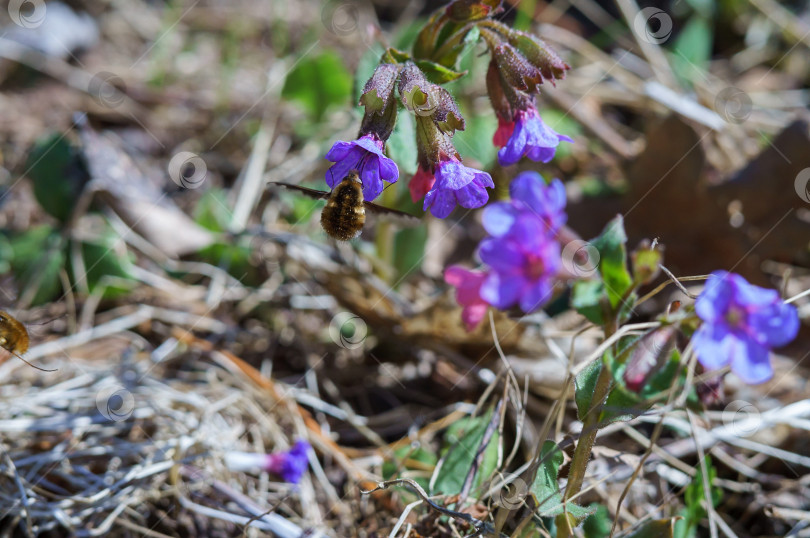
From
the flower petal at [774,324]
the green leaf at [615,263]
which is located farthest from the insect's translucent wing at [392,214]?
the flower petal at [774,324]

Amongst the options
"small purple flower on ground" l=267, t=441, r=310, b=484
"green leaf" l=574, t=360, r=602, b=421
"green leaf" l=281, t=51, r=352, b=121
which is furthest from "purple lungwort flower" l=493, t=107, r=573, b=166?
"green leaf" l=281, t=51, r=352, b=121

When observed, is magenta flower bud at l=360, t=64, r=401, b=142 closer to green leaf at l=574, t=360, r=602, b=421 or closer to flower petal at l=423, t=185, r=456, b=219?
flower petal at l=423, t=185, r=456, b=219

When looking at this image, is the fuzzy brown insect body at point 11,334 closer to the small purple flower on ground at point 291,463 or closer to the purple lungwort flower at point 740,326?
the small purple flower on ground at point 291,463

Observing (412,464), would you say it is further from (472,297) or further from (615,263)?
(615,263)

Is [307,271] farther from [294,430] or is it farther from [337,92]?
[337,92]

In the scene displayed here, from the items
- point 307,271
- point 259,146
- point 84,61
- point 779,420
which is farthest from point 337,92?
point 779,420

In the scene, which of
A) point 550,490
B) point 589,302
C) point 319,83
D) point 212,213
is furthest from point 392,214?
point 319,83
